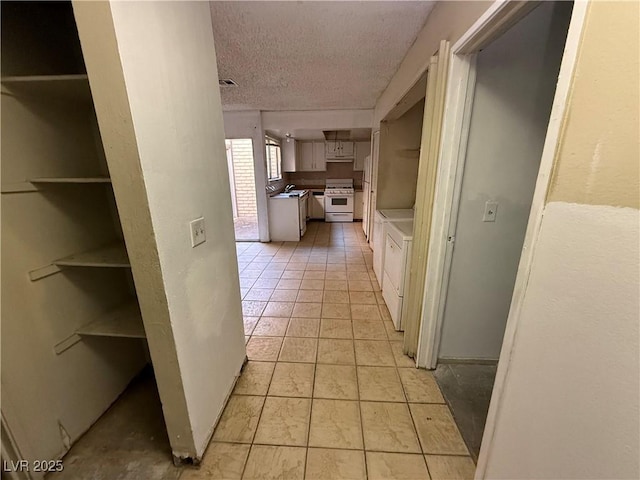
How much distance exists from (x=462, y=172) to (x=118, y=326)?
80.4 inches

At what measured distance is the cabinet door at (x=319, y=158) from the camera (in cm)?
636

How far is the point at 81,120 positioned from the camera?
4.32 ft

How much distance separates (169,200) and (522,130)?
1842mm

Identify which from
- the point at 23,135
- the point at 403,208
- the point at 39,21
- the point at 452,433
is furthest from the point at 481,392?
the point at 39,21

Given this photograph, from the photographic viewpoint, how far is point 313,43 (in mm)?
1985

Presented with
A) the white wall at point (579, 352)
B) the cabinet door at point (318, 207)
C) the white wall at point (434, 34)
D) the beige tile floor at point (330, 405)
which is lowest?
the beige tile floor at point (330, 405)

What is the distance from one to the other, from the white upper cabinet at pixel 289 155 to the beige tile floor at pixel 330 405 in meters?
4.12

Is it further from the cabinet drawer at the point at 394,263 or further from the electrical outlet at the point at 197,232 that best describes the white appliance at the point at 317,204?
the electrical outlet at the point at 197,232

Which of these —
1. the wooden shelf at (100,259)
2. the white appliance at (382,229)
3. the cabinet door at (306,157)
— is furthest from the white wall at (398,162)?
the cabinet door at (306,157)

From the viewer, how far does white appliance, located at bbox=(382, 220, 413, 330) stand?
2062 mm

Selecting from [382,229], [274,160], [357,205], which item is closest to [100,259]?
[382,229]

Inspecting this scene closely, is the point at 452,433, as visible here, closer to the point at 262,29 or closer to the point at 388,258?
the point at 388,258

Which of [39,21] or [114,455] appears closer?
[39,21]

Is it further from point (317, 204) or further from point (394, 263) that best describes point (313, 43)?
point (317, 204)
